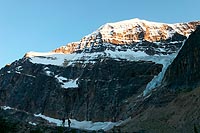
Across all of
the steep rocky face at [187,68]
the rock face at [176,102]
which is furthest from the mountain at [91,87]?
the rock face at [176,102]

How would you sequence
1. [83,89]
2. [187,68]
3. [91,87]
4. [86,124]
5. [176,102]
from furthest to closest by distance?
[83,89], [91,87], [86,124], [187,68], [176,102]

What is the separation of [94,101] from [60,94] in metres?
18.7

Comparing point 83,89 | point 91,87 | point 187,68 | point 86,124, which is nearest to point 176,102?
point 187,68

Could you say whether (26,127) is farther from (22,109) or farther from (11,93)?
(11,93)

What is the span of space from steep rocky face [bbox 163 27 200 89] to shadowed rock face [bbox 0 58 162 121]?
2460cm

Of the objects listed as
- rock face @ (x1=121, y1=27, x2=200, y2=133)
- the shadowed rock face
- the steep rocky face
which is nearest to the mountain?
the shadowed rock face

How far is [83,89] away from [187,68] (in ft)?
204

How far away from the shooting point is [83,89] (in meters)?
172

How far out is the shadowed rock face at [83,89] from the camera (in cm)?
15525

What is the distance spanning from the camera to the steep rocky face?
370 ft

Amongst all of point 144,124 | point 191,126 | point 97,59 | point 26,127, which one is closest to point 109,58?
point 97,59

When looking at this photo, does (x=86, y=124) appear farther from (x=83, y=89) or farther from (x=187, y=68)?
(x=187, y=68)

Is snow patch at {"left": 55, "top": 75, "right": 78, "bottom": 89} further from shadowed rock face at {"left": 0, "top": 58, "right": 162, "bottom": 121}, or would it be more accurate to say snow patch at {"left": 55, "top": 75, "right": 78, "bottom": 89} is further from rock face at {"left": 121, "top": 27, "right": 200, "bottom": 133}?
rock face at {"left": 121, "top": 27, "right": 200, "bottom": 133}

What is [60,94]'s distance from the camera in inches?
6875
